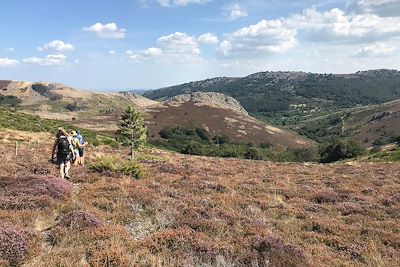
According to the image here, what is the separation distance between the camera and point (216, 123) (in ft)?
491

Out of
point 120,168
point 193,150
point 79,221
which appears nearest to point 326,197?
point 120,168

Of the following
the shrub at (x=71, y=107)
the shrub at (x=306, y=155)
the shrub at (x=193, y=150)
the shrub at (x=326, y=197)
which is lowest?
the shrub at (x=306, y=155)

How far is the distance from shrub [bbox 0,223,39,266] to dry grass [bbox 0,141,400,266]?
19 cm

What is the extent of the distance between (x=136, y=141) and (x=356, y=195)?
2862 cm

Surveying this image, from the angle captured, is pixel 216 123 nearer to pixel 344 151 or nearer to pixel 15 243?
pixel 344 151

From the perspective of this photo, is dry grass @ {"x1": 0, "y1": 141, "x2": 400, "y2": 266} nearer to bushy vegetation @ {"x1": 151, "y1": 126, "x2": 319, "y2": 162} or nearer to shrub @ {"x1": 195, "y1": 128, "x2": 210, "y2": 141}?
bushy vegetation @ {"x1": 151, "y1": 126, "x2": 319, "y2": 162}

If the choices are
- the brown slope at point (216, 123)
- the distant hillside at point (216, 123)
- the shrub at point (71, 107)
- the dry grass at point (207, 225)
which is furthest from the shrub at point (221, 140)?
the dry grass at point (207, 225)

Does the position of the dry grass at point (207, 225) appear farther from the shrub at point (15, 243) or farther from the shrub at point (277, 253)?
the shrub at point (15, 243)

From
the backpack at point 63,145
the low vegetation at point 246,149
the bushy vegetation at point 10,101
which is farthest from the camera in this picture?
the bushy vegetation at point 10,101

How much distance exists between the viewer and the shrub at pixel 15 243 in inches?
274

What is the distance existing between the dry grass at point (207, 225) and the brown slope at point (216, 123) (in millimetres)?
109743

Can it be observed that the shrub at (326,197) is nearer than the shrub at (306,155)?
Yes

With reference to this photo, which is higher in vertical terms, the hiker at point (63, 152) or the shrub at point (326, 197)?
the hiker at point (63, 152)

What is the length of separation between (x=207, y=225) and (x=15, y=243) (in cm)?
430
